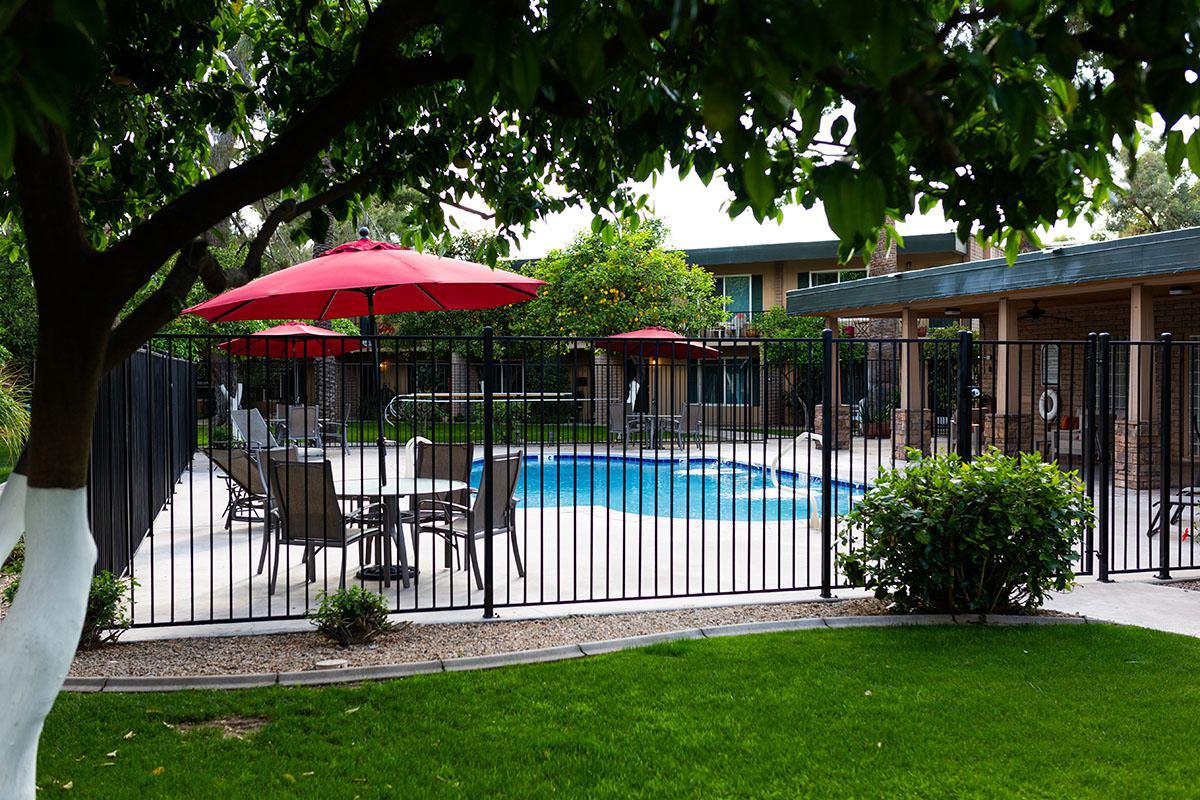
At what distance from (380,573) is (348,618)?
1517 millimetres

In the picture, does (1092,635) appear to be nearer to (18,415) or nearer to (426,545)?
(426,545)

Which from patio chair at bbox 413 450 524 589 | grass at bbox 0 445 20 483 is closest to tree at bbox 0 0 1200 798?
patio chair at bbox 413 450 524 589

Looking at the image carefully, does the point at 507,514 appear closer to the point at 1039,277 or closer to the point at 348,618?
the point at 348,618

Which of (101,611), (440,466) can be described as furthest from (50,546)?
(440,466)

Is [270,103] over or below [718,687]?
over

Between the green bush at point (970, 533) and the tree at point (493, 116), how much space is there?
2.49 m

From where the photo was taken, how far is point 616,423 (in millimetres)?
19594

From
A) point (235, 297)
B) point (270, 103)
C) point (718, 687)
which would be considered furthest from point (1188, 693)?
point (235, 297)

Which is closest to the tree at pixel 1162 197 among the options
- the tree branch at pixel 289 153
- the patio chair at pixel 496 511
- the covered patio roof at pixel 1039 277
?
the covered patio roof at pixel 1039 277

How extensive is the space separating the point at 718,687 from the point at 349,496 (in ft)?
10.8

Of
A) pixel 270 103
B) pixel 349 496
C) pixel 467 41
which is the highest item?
pixel 270 103

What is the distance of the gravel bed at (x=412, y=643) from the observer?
5.05 m

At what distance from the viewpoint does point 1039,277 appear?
524 inches

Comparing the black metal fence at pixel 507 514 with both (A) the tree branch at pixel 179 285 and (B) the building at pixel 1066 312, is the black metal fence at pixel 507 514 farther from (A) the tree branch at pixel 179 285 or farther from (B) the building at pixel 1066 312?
(A) the tree branch at pixel 179 285
